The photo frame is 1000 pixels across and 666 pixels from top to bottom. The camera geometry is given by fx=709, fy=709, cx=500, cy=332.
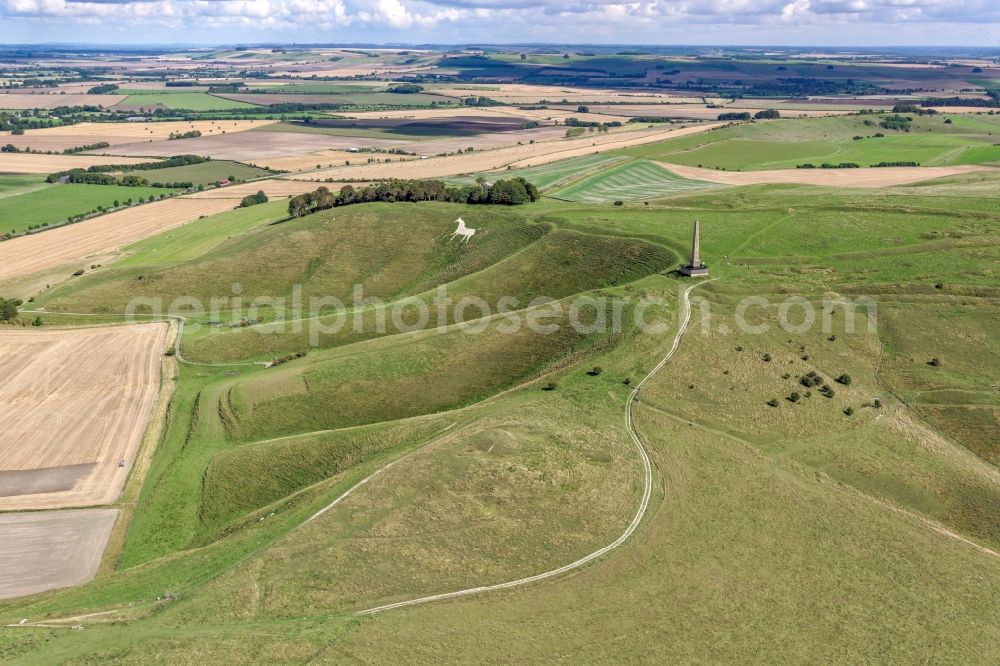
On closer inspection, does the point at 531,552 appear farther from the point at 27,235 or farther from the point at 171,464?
the point at 27,235

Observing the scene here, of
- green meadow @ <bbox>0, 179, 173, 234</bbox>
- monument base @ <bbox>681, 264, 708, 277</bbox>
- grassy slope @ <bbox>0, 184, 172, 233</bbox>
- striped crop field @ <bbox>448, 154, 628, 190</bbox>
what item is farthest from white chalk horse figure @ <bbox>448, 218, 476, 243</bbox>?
grassy slope @ <bbox>0, 184, 172, 233</bbox>

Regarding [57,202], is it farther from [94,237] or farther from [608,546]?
[608,546]

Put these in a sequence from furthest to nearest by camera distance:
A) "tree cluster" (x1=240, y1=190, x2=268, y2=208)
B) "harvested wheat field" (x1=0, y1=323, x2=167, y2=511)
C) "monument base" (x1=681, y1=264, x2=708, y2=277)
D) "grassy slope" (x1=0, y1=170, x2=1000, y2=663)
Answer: "tree cluster" (x1=240, y1=190, x2=268, y2=208) → "monument base" (x1=681, y1=264, x2=708, y2=277) → "harvested wheat field" (x1=0, y1=323, x2=167, y2=511) → "grassy slope" (x1=0, y1=170, x2=1000, y2=663)

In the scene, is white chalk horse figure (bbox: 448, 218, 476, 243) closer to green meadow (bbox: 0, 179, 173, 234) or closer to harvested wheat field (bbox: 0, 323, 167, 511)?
harvested wheat field (bbox: 0, 323, 167, 511)

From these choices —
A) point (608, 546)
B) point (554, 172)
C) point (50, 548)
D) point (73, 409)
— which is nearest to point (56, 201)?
point (73, 409)

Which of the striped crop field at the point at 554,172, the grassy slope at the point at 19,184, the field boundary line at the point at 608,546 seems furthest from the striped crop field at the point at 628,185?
the grassy slope at the point at 19,184

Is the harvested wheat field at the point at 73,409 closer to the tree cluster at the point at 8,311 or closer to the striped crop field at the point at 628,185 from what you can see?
the tree cluster at the point at 8,311

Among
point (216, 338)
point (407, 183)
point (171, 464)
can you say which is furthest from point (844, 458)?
point (407, 183)
